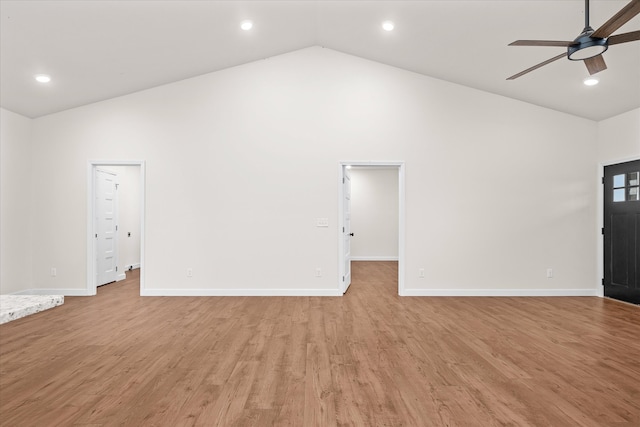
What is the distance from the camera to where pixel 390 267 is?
9070 millimetres

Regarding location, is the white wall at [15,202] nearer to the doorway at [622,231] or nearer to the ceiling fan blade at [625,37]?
the ceiling fan blade at [625,37]

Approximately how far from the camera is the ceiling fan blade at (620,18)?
2199 millimetres

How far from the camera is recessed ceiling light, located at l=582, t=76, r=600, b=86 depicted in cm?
448

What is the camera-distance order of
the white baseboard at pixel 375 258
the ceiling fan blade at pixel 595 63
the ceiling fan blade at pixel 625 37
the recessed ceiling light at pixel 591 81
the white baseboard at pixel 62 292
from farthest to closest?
the white baseboard at pixel 375 258, the white baseboard at pixel 62 292, the recessed ceiling light at pixel 591 81, the ceiling fan blade at pixel 595 63, the ceiling fan blade at pixel 625 37

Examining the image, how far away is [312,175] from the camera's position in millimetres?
5773

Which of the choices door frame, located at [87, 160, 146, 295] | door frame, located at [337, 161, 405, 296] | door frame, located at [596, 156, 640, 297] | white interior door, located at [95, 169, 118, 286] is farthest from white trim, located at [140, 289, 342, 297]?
door frame, located at [596, 156, 640, 297]

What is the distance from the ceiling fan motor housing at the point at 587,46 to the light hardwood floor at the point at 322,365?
260cm

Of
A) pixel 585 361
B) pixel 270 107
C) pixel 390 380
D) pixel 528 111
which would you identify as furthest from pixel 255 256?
pixel 528 111

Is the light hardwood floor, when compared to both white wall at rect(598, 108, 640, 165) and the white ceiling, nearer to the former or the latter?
white wall at rect(598, 108, 640, 165)

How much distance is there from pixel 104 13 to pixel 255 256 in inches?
143

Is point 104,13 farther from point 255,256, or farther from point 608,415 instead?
point 608,415

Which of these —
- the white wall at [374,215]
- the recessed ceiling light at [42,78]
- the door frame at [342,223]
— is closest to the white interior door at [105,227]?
the recessed ceiling light at [42,78]

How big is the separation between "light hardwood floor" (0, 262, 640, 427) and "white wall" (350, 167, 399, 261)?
18.3 ft

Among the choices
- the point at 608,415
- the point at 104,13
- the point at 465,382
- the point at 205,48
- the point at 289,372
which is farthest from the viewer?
the point at 205,48
